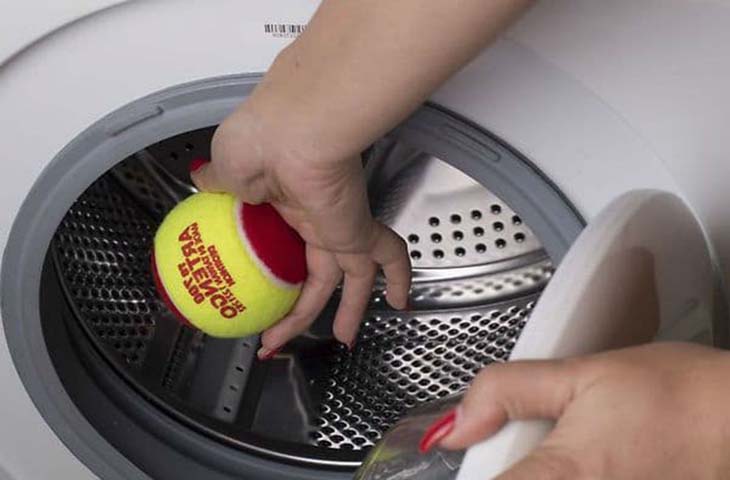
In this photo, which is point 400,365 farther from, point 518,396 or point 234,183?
point 518,396

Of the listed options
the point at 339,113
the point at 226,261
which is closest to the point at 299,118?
the point at 339,113

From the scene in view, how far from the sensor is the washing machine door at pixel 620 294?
483 millimetres

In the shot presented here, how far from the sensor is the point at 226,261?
2.40ft

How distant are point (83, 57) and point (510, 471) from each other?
0.37 meters

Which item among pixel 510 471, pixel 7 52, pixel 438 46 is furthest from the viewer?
pixel 7 52

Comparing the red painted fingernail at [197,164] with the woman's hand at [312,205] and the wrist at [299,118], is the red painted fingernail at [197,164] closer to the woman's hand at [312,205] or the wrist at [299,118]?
the woman's hand at [312,205]

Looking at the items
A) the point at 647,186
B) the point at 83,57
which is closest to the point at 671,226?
the point at 647,186

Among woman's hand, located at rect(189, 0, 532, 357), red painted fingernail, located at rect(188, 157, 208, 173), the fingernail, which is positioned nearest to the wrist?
woman's hand, located at rect(189, 0, 532, 357)

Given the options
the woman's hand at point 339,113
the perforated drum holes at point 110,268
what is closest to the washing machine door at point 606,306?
the woman's hand at point 339,113

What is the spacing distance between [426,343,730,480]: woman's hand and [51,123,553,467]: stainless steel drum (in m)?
0.37

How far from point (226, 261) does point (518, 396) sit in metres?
0.29

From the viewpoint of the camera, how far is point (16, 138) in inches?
28.7

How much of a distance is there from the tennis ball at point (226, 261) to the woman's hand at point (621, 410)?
266 millimetres

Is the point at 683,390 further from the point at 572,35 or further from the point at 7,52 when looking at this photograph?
the point at 7,52
